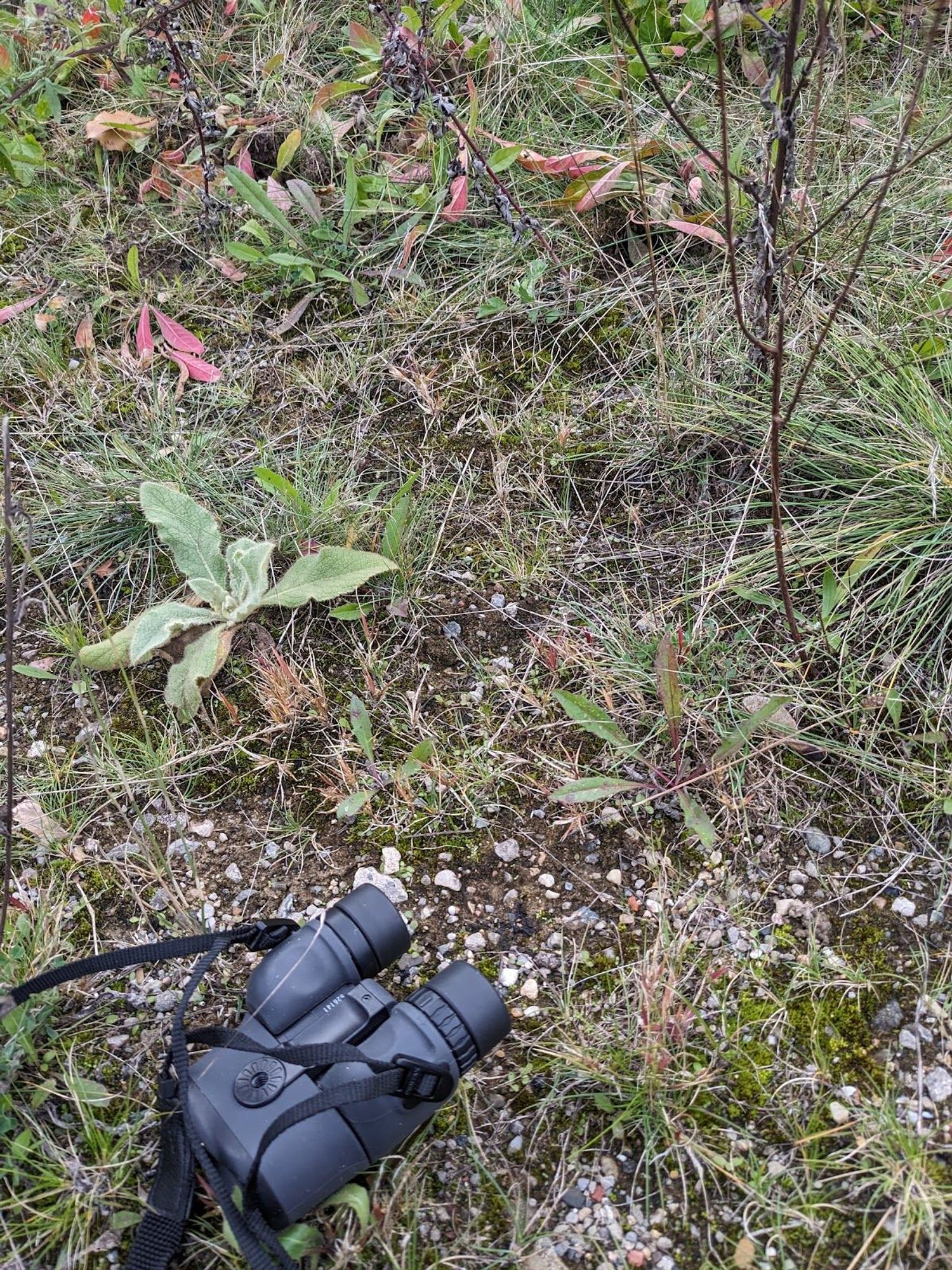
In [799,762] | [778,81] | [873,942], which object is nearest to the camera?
[873,942]

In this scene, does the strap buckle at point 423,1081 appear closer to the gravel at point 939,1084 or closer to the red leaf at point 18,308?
the gravel at point 939,1084

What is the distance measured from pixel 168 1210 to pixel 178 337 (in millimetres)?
2012

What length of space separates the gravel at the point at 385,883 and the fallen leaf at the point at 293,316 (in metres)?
1.46

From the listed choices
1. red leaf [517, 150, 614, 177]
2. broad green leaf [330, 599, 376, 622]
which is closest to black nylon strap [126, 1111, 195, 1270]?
broad green leaf [330, 599, 376, 622]

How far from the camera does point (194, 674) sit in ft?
6.87

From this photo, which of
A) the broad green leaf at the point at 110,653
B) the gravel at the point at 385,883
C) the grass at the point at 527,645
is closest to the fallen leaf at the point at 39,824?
the grass at the point at 527,645

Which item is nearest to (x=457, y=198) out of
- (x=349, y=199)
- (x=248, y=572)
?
(x=349, y=199)

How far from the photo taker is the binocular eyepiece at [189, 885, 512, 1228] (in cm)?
145

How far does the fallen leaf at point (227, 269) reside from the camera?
2799 mm

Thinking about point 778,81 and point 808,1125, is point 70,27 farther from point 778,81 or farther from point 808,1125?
point 808,1125

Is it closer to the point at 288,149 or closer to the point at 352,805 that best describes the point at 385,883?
the point at 352,805

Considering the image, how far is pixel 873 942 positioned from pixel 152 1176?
1222mm

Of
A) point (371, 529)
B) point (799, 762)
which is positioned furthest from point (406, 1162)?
point (371, 529)

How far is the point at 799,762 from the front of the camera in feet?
6.46
